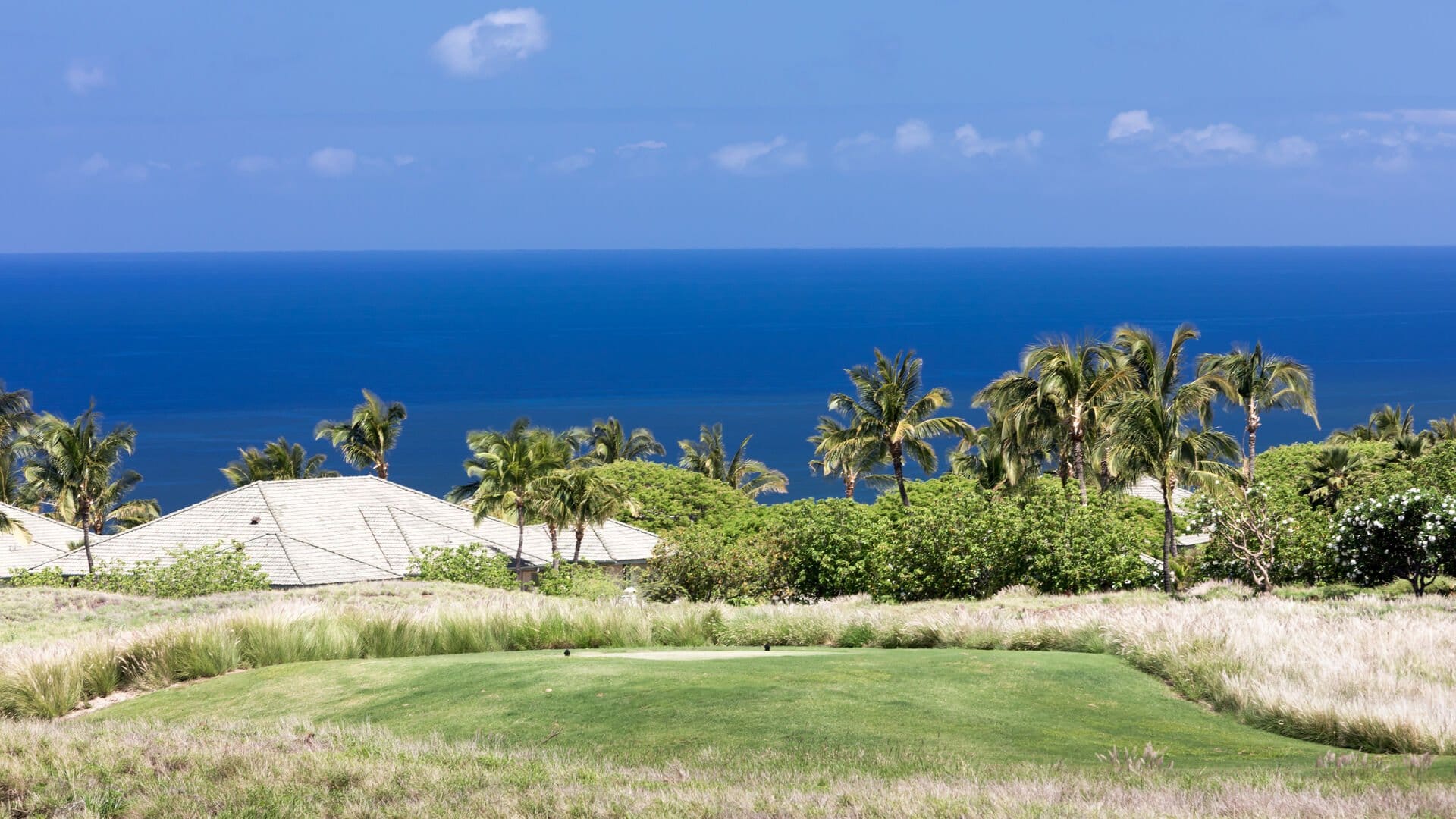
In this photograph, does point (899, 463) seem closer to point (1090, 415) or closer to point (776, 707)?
point (1090, 415)

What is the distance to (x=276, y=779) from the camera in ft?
26.5

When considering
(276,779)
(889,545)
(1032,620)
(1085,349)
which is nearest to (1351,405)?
(1085,349)

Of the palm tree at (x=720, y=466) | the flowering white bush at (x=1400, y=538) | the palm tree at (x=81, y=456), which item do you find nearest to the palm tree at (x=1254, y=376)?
the flowering white bush at (x=1400, y=538)

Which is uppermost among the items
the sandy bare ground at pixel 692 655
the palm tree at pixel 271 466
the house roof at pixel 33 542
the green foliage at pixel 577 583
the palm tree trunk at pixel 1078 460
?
the palm tree at pixel 271 466

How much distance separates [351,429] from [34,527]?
18.7 metres

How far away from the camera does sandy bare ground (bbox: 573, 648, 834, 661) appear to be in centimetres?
1336

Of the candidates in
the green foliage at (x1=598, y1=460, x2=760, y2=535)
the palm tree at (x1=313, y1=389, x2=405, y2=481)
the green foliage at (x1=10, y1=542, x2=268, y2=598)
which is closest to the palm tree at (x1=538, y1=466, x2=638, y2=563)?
the green foliage at (x1=10, y1=542, x2=268, y2=598)

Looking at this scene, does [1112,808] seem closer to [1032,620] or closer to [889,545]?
[1032,620]

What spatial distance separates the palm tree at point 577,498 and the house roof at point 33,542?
16.1m

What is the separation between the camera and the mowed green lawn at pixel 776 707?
8898 millimetres

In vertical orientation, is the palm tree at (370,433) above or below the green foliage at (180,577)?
above

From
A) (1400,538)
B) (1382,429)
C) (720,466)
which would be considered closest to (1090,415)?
(1400,538)

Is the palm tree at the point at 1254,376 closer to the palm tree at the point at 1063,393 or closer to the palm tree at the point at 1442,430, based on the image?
the palm tree at the point at 1063,393

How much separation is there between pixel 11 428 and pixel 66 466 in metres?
22.0
